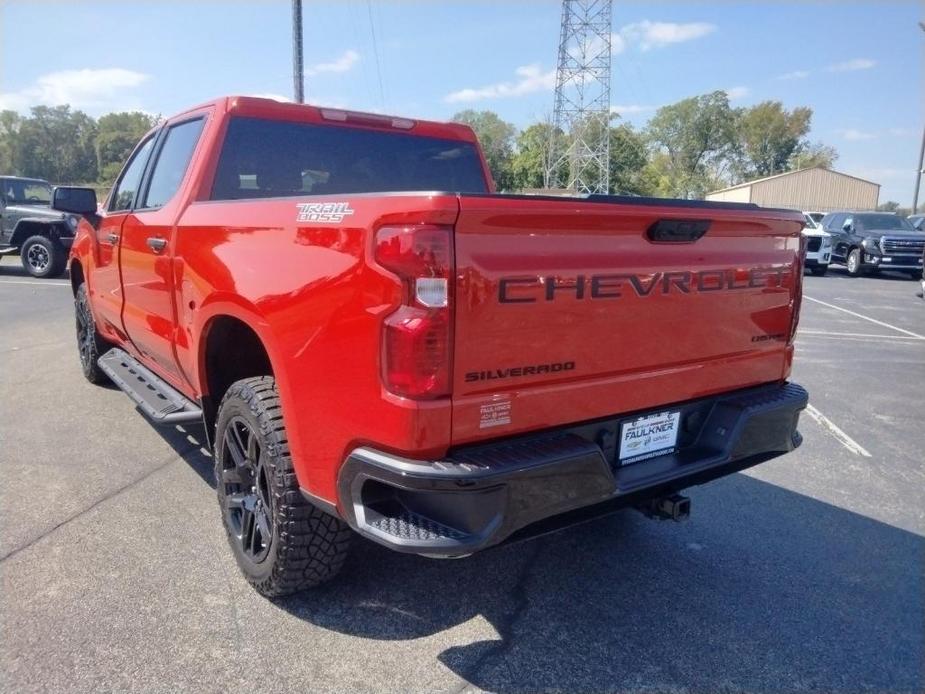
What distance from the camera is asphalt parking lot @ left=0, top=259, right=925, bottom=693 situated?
96.5 inches

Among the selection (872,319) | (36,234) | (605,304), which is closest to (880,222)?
(872,319)

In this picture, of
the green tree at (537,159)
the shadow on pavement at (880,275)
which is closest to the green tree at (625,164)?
the green tree at (537,159)

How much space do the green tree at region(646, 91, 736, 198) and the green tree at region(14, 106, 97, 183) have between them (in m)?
64.8

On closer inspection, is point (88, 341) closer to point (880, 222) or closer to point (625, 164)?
point (880, 222)

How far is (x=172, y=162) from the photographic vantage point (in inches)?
159

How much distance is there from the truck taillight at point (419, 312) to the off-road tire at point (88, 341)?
14.7 ft

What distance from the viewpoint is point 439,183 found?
4234 millimetres

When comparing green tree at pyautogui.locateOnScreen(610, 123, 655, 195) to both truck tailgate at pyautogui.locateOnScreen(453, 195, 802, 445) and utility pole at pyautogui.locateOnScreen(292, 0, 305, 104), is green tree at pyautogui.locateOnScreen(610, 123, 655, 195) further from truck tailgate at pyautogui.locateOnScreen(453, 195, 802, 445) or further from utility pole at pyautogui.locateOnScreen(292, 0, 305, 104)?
truck tailgate at pyautogui.locateOnScreen(453, 195, 802, 445)

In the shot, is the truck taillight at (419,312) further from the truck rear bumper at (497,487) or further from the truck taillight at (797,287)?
the truck taillight at (797,287)

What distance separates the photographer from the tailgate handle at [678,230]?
250cm

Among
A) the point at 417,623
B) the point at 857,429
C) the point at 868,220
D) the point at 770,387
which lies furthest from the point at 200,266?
the point at 868,220

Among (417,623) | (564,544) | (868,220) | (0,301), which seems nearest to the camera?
(417,623)

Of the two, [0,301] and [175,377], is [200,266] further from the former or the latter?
[0,301]

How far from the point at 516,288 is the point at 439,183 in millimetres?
2250
